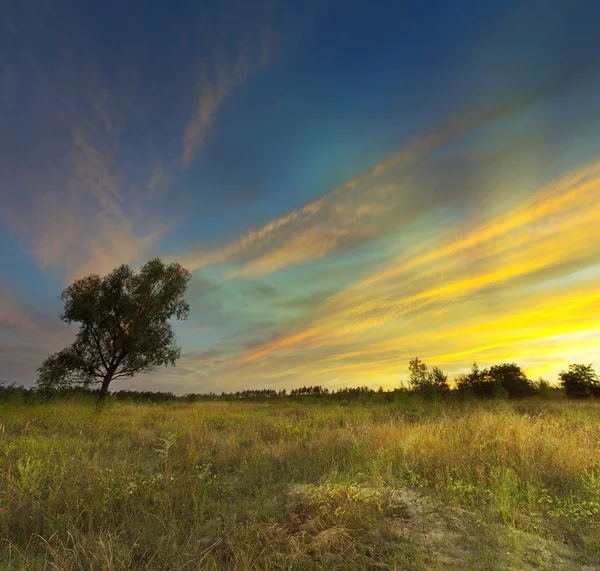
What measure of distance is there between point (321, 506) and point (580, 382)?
2265 inches

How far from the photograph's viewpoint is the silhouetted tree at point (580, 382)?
4650cm

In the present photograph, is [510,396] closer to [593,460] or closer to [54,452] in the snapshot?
[593,460]

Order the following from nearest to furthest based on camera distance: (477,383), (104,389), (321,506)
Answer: (321,506) → (104,389) → (477,383)

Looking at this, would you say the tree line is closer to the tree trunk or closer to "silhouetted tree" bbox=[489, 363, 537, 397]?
the tree trunk

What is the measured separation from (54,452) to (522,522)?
10.7m

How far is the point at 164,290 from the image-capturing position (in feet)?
94.6

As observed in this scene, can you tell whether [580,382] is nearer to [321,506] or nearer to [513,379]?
[513,379]

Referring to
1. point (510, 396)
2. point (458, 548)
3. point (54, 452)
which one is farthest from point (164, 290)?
point (510, 396)

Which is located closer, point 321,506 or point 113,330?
point 321,506

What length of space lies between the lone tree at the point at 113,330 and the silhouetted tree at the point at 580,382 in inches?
2058

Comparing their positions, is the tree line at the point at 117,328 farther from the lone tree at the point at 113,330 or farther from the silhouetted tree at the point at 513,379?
the silhouetted tree at the point at 513,379

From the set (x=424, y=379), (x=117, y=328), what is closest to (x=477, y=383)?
(x=424, y=379)

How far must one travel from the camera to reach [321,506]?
5523 millimetres

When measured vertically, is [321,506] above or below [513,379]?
below
